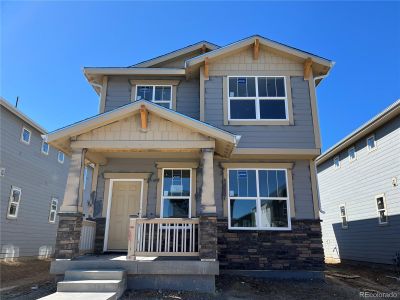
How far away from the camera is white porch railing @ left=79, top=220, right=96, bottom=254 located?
8195mm

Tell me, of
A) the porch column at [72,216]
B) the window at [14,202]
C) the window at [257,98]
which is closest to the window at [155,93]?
the window at [257,98]

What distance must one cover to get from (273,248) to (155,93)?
19.8ft

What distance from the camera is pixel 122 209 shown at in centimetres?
944

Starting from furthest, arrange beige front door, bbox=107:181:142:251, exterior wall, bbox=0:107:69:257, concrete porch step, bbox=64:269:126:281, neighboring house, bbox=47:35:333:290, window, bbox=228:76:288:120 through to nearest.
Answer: exterior wall, bbox=0:107:69:257, window, bbox=228:76:288:120, beige front door, bbox=107:181:142:251, neighboring house, bbox=47:35:333:290, concrete porch step, bbox=64:269:126:281

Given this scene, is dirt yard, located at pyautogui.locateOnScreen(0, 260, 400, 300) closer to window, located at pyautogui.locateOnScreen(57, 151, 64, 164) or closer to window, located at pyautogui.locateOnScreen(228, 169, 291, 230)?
window, located at pyautogui.locateOnScreen(228, 169, 291, 230)

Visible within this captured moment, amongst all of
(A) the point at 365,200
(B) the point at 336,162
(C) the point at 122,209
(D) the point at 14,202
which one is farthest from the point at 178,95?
(B) the point at 336,162

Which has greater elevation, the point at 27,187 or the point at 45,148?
the point at 45,148

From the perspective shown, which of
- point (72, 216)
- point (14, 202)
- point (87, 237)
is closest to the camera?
point (72, 216)

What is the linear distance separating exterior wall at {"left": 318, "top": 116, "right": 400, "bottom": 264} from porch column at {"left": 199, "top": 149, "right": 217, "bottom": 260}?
8.41 metres

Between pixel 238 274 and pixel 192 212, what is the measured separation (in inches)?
81.4

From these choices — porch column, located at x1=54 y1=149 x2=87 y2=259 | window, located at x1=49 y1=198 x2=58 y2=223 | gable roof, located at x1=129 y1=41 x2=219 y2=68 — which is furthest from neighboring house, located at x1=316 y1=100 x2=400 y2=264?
window, located at x1=49 y1=198 x2=58 y2=223

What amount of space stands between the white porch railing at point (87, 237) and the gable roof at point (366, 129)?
895 centimetres

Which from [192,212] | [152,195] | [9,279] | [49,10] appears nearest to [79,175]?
[152,195]

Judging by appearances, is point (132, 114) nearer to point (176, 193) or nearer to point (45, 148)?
point (176, 193)
